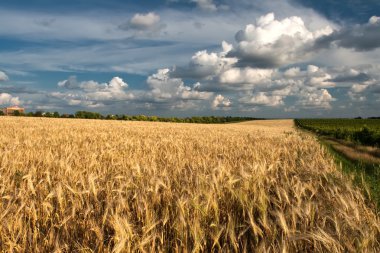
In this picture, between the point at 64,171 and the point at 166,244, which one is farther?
the point at 64,171

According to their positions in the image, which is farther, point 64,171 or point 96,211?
point 64,171

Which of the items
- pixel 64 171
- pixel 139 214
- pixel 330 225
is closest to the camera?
pixel 330 225

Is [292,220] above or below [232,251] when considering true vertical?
above

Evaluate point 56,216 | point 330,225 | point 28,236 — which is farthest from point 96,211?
point 330,225

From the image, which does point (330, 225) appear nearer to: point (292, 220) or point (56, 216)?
point (292, 220)

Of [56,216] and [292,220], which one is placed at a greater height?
[292,220]

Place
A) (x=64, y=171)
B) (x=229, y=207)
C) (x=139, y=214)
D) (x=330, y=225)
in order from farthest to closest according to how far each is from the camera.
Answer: (x=64, y=171) < (x=229, y=207) < (x=139, y=214) < (x=330, y=225)

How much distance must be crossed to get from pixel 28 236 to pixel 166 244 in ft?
4.49

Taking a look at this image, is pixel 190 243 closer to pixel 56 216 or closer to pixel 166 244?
pixel 166 244

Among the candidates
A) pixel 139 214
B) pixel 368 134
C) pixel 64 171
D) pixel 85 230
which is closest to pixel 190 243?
pixel 139 214

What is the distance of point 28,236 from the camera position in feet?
10.5

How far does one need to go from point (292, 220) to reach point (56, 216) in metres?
2.60

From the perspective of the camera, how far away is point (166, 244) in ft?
10.0

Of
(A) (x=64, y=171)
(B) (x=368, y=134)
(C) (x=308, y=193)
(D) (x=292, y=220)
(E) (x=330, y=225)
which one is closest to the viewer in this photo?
(D) (x=292, y=220)
